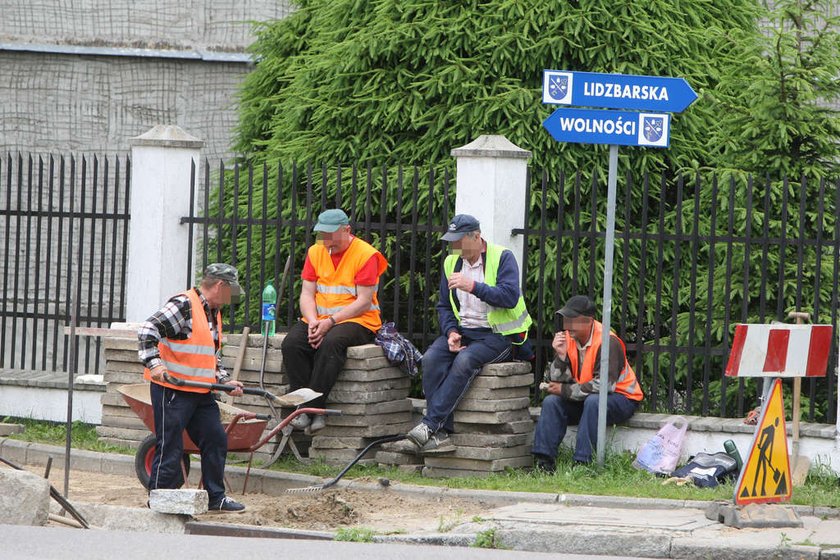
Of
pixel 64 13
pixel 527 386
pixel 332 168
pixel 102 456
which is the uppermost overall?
pixel 64 13

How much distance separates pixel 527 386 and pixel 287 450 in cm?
190

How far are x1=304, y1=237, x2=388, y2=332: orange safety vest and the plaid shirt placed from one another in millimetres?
1696

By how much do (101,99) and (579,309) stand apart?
405 inches

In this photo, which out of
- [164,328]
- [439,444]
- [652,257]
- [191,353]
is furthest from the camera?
[652,257]

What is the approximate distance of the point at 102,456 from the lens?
1091 cm

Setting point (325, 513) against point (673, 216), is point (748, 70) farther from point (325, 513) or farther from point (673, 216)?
point (325, 513)

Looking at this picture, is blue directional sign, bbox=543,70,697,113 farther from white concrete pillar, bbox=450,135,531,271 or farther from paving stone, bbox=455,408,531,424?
paving stone, bbox=455,408,531,424

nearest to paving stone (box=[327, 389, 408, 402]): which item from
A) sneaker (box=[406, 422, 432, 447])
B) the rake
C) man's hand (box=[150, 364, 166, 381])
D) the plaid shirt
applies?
the rake

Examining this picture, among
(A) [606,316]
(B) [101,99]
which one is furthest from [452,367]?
(B) [101,99]

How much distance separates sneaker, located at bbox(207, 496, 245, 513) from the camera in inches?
355

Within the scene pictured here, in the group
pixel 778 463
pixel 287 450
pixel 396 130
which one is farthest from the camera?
pixel 396 130

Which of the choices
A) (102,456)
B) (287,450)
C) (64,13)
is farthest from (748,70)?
(64,13)

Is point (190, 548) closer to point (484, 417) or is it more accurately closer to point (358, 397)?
point (358, 397)

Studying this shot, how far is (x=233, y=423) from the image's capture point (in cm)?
934
